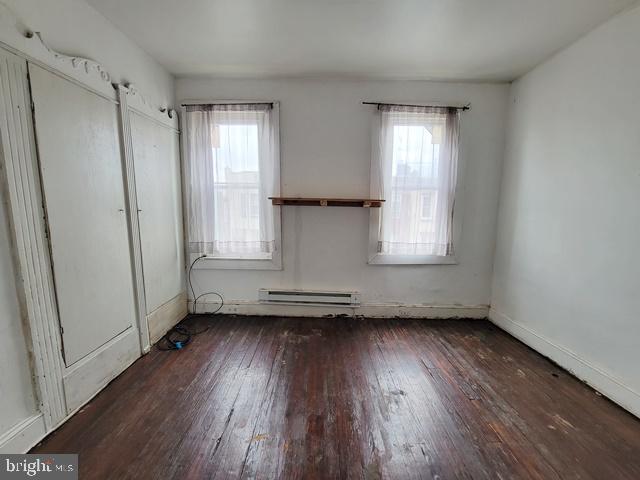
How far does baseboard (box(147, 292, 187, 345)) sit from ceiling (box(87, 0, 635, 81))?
2.30m

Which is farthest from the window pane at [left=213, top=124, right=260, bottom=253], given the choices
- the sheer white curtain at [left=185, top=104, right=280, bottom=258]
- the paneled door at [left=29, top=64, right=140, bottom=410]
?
the paneled door at [left=29, top=64, right=140, bottom=410]

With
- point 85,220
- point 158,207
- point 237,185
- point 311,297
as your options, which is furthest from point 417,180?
point 85,220

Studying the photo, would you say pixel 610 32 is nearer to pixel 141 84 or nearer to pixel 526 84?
pixel 526 84

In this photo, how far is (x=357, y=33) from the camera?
1916 mm

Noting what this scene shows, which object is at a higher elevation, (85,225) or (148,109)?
(148,109)

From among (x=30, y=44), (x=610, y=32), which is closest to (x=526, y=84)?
(x=610, y=32)

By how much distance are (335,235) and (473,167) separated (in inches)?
65.1

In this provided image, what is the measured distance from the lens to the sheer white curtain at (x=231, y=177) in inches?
105

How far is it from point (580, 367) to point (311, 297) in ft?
7.47

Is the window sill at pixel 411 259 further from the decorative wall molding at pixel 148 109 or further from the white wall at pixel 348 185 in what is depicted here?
the decorative wall molding at pixel 148 109

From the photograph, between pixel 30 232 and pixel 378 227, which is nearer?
pixel 30 232

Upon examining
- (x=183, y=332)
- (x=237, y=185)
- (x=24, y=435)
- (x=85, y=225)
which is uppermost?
(x=237, y=185)

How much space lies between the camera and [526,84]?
8.05ft

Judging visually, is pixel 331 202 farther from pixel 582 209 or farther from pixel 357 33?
pixel 582 209
